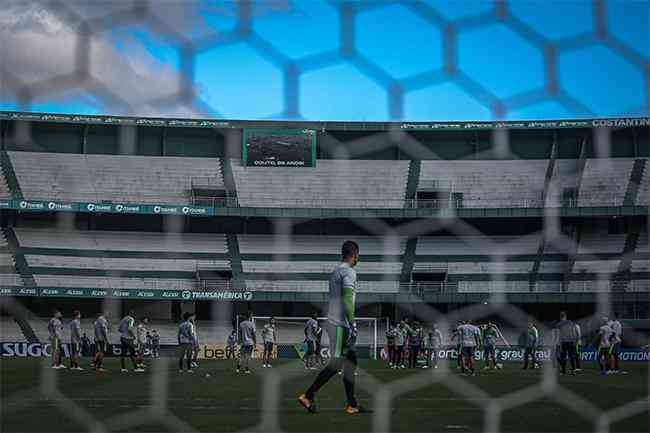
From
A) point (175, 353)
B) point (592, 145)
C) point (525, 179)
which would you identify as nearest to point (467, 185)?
point (525, 179)

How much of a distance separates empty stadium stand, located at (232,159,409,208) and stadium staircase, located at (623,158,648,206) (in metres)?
7.34

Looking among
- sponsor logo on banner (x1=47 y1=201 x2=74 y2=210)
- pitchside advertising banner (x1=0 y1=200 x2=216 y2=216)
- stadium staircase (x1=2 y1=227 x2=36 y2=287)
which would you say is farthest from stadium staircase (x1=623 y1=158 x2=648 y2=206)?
stadium staircase (x1=2 y1=227 x2=36 y2=287)

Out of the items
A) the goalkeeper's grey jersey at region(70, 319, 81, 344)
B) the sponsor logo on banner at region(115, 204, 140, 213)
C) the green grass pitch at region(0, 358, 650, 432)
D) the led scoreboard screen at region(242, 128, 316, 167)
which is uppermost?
the led scoreboard screen at region(242, 128, 316, 167)

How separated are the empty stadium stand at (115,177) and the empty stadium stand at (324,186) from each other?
1217mm

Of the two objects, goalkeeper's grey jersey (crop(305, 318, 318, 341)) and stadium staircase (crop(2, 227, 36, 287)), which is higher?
stadium staircase (crop(2, 227, 36, 287))

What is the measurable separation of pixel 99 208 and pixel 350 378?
19251mm

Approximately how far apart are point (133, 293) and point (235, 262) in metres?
3.50

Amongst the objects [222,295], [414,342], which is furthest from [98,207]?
[414,342]

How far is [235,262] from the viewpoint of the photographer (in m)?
24.6

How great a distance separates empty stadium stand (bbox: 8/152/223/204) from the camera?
866 inches

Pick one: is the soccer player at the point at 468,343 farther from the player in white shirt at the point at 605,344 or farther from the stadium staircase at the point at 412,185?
the stadium staircase at the point at 412,185

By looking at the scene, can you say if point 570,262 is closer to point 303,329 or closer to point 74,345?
point 303,329

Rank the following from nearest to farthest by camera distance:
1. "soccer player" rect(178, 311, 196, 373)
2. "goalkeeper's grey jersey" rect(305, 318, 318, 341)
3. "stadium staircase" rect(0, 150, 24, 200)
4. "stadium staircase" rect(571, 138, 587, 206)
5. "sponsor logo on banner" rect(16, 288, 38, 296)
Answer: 1. "soccer player" rect(178, 311, 196, 373)
2. "goalkeeper's grey jersey" rect(305, 318, 318, 341)
3. "stadium staircase" rect(571, 138, 587, 206)
4. "stadium staircase" rect(0, 150, 24, 200)
5. "sponsor logo on banner" rect(16, 288, 38, 296)

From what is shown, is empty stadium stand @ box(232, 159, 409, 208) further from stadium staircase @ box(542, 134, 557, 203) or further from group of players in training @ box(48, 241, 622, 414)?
group of players in training @ box(48, 241, 622, 414)
